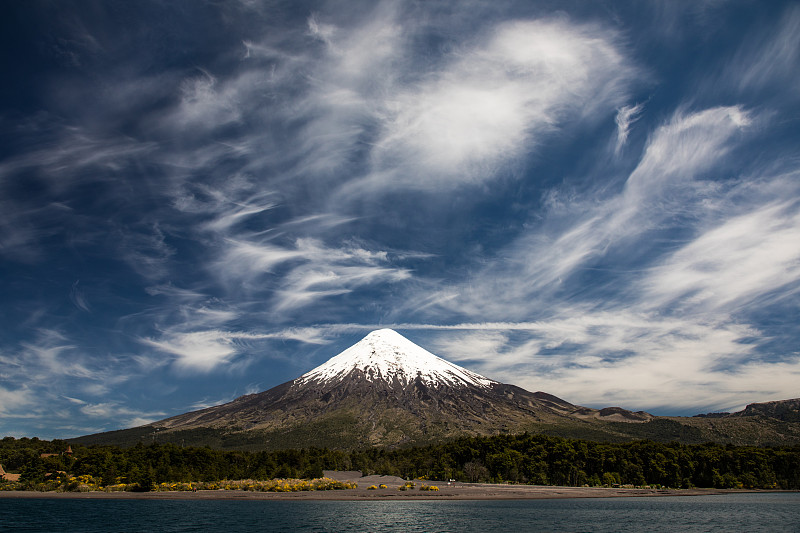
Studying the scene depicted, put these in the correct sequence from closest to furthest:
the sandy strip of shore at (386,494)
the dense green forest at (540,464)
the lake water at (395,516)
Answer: the lake water at (395,516), the sandy strip of shore at (386,494), the dense green forest at (540,464)

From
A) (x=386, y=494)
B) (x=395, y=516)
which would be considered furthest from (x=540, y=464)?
(x=395, y=516)

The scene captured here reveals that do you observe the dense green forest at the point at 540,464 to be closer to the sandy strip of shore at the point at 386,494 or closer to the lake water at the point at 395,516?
the sandy strip of shore at the point at 386,494

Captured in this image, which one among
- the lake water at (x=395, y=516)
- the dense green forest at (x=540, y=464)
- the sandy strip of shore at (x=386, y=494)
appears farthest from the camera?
the dense green forest at (x=540, y=464)

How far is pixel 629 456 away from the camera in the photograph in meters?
142

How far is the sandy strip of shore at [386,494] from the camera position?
10419 centimetres

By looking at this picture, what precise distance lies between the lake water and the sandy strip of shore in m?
10.2

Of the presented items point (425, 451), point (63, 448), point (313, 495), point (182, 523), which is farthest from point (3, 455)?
point (425, 451)

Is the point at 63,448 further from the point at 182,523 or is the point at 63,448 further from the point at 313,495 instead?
the point at 182,523

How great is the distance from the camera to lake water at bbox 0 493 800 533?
6100 cm

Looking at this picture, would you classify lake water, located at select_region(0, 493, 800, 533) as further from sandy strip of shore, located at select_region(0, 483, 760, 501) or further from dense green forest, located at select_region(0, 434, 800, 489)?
dense green forest, located at select_region(0, 434, 800, 489)

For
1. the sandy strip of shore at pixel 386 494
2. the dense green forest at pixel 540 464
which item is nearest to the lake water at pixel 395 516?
the sandy strip of shore at pixel 386 494

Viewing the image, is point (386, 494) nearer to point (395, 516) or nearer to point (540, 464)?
point (395, 516)

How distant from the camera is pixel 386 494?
377 feet

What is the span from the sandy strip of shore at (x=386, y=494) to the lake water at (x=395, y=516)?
402 inches
